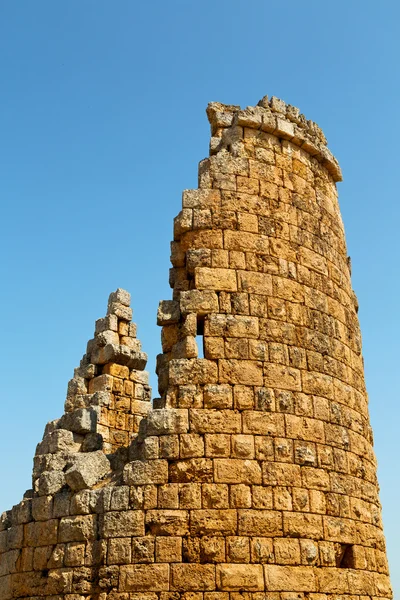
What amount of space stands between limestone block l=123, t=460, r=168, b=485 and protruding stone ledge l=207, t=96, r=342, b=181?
3682 mm

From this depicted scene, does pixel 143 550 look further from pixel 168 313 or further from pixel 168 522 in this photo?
pixel 168 313

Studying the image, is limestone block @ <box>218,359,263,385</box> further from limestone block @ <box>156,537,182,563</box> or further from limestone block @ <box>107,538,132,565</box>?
limestone block @ <box>107,538,132,565</box>

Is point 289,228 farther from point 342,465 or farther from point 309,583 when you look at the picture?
point 309,583

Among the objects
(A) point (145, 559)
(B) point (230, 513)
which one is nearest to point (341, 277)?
(B) point (230, 513)

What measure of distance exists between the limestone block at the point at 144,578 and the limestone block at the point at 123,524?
0.30m

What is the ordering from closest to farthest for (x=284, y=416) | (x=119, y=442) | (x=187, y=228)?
(x=284, y=416)
(x=187, y=228)
(x=119, y=442)

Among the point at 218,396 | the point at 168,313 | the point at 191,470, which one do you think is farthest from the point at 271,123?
the point at 191,470

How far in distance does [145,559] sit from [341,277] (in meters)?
4.12

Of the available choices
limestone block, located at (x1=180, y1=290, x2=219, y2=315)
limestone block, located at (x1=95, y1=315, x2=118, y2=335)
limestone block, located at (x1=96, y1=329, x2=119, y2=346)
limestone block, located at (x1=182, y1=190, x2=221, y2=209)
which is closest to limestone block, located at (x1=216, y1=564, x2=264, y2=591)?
limestone block, located at (x1=180, y1=290, x2=219, y2=315)

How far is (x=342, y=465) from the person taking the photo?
291 inches

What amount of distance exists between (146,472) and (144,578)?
0.92 m

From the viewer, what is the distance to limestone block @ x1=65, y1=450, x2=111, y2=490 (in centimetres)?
705

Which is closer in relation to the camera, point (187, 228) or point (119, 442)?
point (187, 228)

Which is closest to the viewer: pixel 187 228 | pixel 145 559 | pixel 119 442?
pixel 145 559
